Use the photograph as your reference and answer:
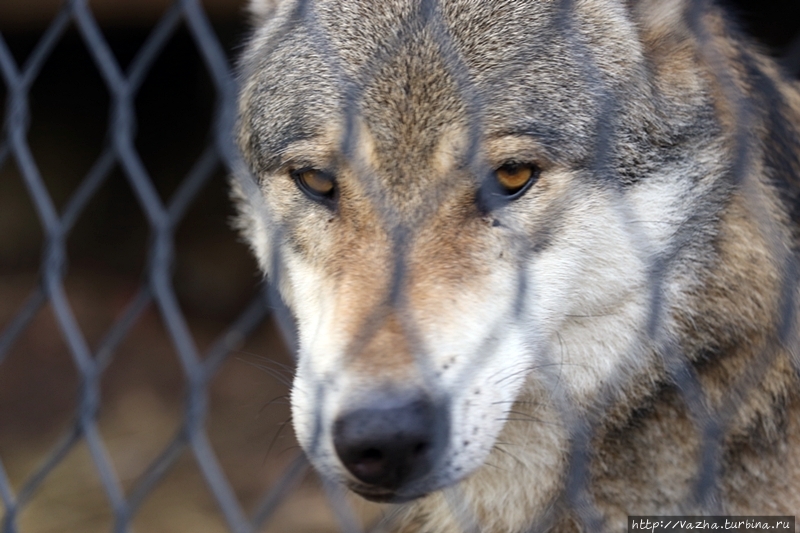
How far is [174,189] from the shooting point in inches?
243

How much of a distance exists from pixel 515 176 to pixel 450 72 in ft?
0.95

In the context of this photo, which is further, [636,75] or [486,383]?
[636,75]

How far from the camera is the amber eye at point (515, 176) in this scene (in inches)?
69.9

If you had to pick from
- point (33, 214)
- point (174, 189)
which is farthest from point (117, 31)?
point (33, 214)

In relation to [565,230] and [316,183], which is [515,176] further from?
[316,183]

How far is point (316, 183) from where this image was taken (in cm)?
194

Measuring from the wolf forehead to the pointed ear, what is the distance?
482 millimetres

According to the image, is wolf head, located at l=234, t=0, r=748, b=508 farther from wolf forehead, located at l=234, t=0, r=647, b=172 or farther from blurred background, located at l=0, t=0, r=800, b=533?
blurred background, located at l=0, t=0, r=800, b=533

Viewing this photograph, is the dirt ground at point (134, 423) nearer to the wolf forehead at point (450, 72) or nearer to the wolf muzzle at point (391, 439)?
the wolf forehead at point (450, 72)

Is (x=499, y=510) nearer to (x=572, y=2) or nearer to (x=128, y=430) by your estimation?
(x=572, y=2)

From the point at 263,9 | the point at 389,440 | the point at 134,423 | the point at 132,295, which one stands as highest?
the point at 263,9

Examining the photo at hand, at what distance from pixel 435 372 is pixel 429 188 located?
1.47 ft

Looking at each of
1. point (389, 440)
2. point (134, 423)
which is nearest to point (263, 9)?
point (389, 440)

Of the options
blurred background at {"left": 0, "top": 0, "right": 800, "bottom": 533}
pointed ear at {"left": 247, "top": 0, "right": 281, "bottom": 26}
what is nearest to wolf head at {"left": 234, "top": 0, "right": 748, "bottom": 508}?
pointed ear at {"left": 247, "top": 0, "right": 281, "bottom": 26}
